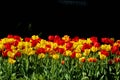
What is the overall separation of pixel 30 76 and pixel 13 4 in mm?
6770

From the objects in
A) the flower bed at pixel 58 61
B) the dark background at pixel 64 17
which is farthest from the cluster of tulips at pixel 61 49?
the dark background at pixel 64 17

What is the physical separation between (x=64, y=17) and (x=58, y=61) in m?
6.67

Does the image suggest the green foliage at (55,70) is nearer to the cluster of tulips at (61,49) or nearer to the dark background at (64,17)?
the cluster of tulips at (61,49)

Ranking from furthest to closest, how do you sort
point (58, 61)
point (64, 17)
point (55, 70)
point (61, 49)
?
point (64, 17) → point (61, 49) → point (58, 61) → point (55, 70)

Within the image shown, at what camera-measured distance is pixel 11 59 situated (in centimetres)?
638

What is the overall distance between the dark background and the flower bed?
4686 mm

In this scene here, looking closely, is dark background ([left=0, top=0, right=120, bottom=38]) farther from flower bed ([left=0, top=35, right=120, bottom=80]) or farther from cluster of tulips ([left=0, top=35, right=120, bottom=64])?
flower bed ([left=0, top=35, right=120, bottom=80])

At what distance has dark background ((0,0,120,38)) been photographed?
12.3 meters

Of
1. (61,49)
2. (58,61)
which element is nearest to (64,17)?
(61,49)

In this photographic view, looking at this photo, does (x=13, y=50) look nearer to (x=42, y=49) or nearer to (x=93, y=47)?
(x=42, y=49)

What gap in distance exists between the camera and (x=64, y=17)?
13.1m

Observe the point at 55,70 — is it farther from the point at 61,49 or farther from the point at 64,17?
the point at 64,17

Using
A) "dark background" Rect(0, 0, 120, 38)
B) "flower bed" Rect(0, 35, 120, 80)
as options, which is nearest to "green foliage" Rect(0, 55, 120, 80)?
"flower bed" Rect(0, 35, 120, 80)

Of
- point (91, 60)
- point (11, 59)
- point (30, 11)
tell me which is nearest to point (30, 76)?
point (11, 59)
